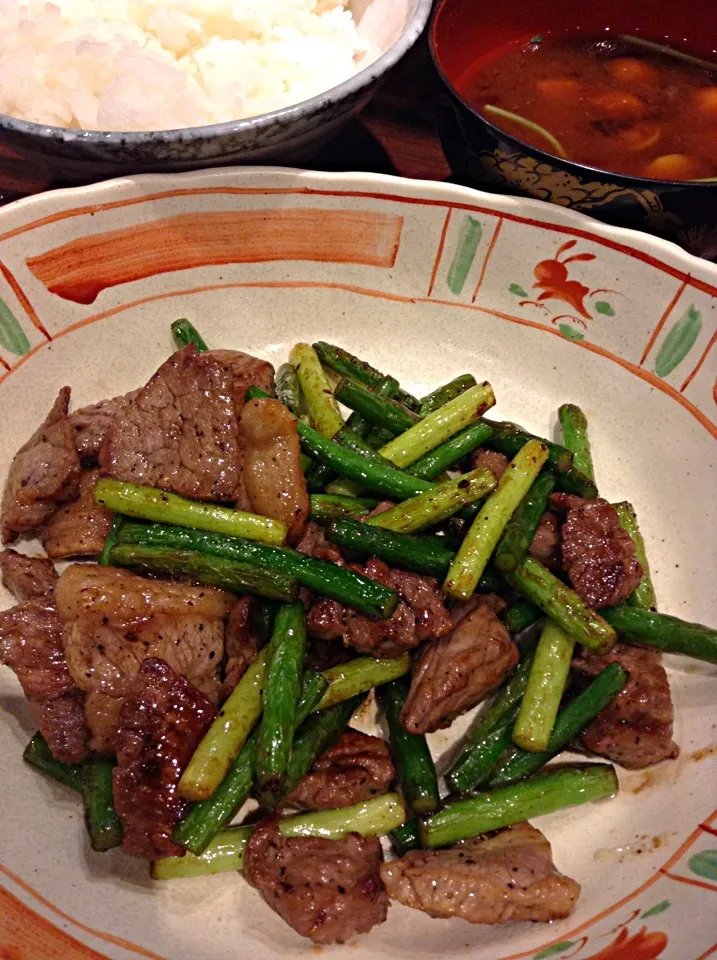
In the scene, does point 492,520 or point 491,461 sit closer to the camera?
point 492,520

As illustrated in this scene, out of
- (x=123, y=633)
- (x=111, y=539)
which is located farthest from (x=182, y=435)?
(x=123, y=633)

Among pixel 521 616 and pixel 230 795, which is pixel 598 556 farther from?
pixel 230 795

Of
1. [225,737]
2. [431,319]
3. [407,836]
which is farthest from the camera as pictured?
[431,319]

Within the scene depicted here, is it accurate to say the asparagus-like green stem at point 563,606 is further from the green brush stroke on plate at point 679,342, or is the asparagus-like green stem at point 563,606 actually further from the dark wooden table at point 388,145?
the dark wooden table at point 388,145

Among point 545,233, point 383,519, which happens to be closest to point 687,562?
point 383,519

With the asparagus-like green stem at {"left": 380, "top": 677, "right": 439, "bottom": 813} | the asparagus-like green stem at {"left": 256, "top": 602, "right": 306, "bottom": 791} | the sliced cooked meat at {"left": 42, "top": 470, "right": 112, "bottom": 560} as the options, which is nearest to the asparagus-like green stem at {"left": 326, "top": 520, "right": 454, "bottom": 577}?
the asparagus-like green stem at {"left": 256, "top": 602, "right": 306, "bottom": 791}
